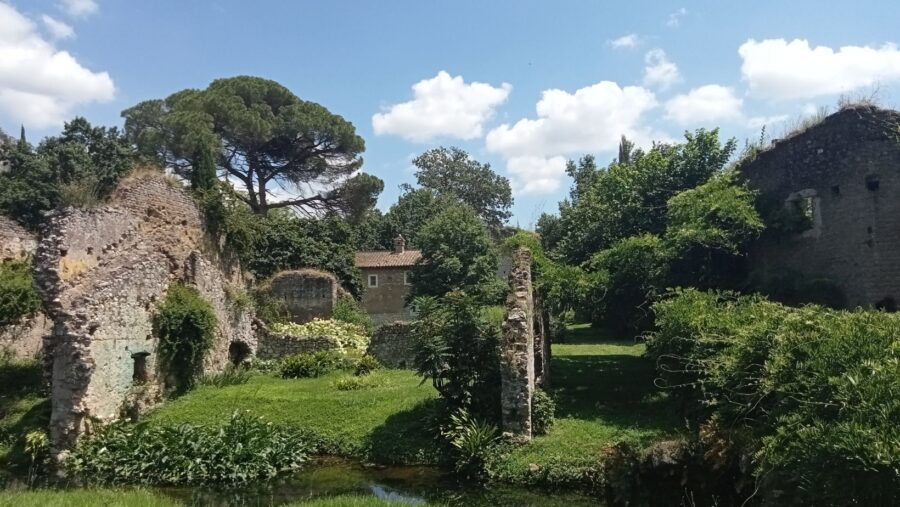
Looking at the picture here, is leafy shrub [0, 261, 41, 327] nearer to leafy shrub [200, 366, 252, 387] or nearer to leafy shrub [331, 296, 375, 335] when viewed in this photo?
leafy shrub [200, 366, 252, 387]

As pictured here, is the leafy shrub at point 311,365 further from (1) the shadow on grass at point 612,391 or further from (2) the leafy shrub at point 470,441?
(2) the leafy shrub at point 470,441

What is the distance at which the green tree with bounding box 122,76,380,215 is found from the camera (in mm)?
35875

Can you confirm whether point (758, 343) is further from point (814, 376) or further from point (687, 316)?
point (687, 316)

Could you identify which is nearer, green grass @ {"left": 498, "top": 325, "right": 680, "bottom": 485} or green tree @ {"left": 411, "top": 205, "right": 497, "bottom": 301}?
green grass @ {"left": 498, "top": 325, "right": 680, "bottom": 485}

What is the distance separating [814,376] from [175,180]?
1845cm

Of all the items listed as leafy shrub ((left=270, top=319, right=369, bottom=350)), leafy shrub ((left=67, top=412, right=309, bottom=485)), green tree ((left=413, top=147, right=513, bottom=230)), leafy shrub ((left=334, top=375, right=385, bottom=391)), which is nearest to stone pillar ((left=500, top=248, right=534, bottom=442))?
leafy shrub ((left=67, top=412, right=309, bottom=485))

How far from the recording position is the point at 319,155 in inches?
1593

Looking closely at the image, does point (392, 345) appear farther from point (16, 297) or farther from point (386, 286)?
point (386, 286)

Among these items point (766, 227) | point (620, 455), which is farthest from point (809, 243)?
point (620, 455)

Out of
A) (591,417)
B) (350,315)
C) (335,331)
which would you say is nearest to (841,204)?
(591,417)

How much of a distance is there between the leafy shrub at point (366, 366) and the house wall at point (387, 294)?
21.5m

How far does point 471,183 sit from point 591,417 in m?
50.0

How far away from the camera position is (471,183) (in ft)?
205

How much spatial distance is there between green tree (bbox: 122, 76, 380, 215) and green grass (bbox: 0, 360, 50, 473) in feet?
62.1
